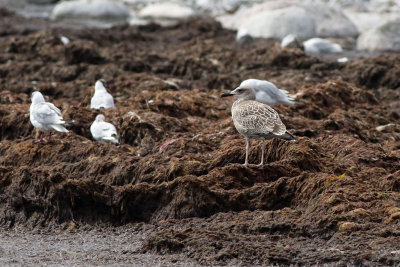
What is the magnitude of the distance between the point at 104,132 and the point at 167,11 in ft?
69.9

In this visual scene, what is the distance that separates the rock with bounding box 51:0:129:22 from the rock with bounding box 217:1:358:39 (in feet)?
20.1

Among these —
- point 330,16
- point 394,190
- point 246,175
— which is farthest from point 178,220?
point 330,16

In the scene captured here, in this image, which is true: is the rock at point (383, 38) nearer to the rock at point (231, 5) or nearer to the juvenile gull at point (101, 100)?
the juvenile gull at point (101, 100)

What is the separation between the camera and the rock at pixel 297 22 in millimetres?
22891

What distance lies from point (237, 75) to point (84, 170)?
7.99m

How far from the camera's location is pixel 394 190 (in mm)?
7375

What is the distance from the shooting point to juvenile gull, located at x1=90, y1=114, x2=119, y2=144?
9500 millimetres

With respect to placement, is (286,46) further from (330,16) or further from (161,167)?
(161,167)

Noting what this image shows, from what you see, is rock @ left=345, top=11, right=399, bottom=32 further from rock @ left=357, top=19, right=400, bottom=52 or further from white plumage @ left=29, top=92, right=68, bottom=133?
white plumage @ left=29, top=92, right=68, bottom=133

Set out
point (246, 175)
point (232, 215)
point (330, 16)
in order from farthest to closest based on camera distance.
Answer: point (330, 16), point (246, 175), point (232, 215)

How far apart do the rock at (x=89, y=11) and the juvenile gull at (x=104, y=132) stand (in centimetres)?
1882

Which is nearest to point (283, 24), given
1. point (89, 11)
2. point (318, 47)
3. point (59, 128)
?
point (318, 47)

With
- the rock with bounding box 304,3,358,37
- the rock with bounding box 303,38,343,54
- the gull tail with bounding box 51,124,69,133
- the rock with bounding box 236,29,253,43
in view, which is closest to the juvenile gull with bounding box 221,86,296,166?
the gull tail with bounding box 51,124,69,133

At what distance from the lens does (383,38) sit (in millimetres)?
20797
